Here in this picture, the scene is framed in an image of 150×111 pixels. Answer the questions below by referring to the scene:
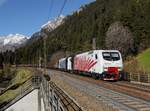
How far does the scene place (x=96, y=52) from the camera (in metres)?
44.1

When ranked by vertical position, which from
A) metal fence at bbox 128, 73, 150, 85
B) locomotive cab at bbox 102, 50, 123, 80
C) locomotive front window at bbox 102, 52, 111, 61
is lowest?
metal fence at bbox 128, 73, 150, 85

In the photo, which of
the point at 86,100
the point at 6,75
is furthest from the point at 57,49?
the point at 86,100

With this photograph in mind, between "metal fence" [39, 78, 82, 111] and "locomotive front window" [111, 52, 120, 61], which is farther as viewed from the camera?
A: "locomotive front window" [111, 52, 120, 61]

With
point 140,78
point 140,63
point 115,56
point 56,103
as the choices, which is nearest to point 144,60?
point 140,63

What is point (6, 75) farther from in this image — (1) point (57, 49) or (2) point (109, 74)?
(2) point (109, 74)

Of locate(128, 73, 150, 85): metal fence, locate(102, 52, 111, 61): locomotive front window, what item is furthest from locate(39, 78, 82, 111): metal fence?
locate(102, 52, 111, 61): locomotive front window

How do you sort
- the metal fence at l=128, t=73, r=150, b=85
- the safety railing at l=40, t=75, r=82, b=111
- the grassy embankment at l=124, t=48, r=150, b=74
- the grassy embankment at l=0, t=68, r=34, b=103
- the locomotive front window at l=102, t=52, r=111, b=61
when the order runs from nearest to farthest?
the safety railing at l=40, t=75, r=82, b=111 → the metal fence at l=128, t=73, r=150, b=85 → the locomotive front window at l=102, t=52, r=111, b=61 → the grassy embankment at l=124, t=48, r=150, b=74 → the grassy embankment at l=0, t=68, r=34, b=103

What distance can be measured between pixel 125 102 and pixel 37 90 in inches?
1080

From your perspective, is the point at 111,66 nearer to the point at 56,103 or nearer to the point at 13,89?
the point at 56,103

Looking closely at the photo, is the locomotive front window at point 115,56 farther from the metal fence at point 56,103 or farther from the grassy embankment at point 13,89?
the grassy embankment at point 13,89

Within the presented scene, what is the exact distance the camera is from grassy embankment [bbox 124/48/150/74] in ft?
170

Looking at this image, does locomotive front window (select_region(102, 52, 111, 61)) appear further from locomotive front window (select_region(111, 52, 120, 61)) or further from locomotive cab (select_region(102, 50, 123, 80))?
locomotive front window (select_region(111, 52, 120, 61))

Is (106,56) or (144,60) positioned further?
(144,60)

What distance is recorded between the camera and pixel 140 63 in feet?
198
